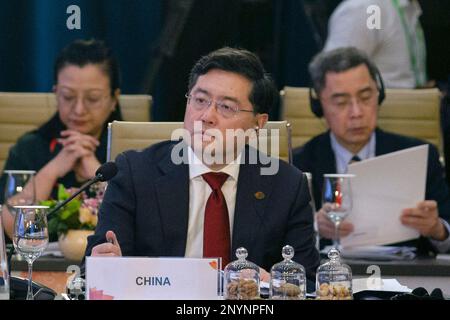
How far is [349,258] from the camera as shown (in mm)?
3801

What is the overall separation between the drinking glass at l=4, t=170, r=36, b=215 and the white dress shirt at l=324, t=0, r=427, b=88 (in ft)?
5.79

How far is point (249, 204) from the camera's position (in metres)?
2.98

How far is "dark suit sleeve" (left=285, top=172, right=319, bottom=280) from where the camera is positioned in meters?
2.94

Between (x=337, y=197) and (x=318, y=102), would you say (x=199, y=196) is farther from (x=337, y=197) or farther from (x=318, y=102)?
(x=318, y=102)

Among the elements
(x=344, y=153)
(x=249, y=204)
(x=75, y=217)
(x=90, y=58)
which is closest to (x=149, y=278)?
(x=249, y=204)

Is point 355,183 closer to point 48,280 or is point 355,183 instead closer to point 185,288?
point 48,280

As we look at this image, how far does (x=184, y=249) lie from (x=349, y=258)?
1016 millimetres

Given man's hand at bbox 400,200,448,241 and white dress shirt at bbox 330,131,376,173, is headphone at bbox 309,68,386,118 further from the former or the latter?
man's hand at bbox 400,200,448,241

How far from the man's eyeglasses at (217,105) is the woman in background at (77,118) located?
174cm

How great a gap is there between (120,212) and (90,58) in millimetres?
2097

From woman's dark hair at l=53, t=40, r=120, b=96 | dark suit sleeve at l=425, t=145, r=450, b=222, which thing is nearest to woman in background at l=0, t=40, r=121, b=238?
woman's dark hair at l=53, t=40, r=120, b=96

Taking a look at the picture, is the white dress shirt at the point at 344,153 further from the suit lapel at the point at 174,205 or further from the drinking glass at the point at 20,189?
the suit lapel at the point at 174,205

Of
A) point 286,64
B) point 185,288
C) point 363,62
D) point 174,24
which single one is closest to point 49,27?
point 174,24
